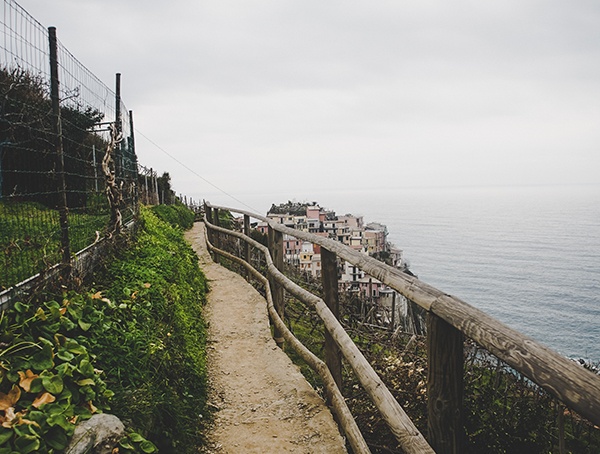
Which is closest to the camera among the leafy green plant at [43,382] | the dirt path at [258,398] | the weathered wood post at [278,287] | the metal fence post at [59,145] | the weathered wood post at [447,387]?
the weathered wood post at [447,387]

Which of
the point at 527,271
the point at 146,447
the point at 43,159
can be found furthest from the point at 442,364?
the point at 527,271

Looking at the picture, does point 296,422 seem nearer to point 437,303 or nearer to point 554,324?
point 437,303

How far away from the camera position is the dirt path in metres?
2.84

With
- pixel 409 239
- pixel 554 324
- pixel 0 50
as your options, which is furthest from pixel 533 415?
pixel 409 239

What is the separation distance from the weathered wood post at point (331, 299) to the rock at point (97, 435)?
149cm

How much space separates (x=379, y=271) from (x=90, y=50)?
11.8 meters

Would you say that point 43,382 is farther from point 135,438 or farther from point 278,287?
point 278,287

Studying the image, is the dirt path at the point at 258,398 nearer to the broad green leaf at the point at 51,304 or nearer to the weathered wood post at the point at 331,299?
the weathered wood post at the point at 331,299

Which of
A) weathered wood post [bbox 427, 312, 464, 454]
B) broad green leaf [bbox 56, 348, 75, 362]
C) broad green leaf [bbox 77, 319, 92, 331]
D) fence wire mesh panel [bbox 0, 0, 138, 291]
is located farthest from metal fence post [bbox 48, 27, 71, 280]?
weathered wood post [bbox 427, 312, 464, 454]

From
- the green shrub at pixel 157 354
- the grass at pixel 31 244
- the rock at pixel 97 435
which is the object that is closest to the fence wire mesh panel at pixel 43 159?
the grass at pixel 31 244

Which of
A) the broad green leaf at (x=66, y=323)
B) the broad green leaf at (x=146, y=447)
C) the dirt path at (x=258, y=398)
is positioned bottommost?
the dirt path at (x=258, y=398)

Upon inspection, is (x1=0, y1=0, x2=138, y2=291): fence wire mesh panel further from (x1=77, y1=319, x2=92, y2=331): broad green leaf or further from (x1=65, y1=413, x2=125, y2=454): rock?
(x1=65, y1=413, x2=125, y2=454): rock

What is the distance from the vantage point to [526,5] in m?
15.4

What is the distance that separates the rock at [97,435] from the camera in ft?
5.94
